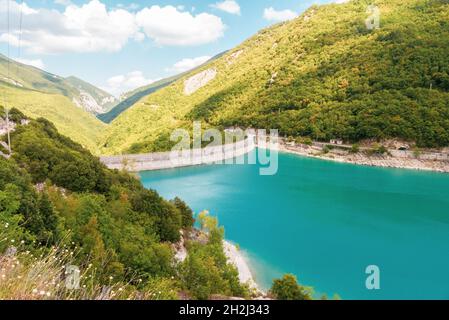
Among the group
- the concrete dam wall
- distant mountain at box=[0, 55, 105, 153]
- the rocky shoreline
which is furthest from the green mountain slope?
the concrete dam wall

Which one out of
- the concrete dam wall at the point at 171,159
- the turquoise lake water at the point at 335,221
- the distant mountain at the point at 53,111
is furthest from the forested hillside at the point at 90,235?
the distant mountain at the point at 53,111

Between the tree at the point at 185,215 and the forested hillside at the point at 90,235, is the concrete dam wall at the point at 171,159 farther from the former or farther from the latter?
the tree at the point at 185,215

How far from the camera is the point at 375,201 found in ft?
86.1

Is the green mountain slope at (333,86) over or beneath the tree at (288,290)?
over

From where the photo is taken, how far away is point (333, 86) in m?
57.4

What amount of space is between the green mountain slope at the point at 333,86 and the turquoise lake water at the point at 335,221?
1036 centimetres

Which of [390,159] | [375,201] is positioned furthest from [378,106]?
[375,201]

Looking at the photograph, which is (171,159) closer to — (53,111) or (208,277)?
(208,277)

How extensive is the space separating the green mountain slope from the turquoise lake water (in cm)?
1036

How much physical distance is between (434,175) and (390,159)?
5.45 meters

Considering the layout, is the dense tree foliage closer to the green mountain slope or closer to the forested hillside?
the forested hillside

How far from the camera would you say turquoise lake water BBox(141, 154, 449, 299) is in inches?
571

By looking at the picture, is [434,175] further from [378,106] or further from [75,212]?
[75,212]

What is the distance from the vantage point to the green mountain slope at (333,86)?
143 feet
